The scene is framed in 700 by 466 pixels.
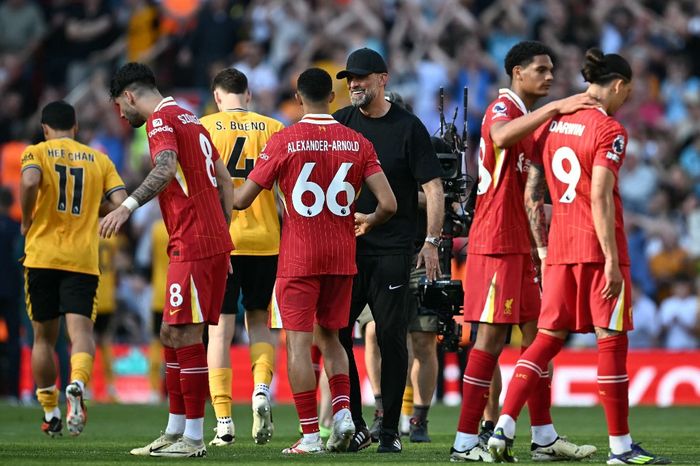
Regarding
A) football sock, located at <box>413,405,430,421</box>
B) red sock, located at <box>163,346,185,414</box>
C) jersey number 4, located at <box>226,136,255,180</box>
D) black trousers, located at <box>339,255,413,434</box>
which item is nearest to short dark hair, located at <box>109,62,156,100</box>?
jersey number 4, located at <box>226,136,255,180</box>

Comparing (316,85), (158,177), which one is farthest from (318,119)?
(158,177)

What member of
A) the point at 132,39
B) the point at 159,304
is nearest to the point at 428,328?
the point at 159,304

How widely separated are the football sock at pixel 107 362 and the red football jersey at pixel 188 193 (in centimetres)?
932

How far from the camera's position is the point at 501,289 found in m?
A: 9.45

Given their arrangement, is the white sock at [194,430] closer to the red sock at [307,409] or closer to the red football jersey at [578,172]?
the red sock at [307,409]

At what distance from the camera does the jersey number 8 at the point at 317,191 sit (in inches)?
387

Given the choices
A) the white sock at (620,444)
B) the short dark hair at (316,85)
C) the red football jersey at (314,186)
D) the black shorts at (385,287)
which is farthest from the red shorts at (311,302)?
the white sock at (620,444)

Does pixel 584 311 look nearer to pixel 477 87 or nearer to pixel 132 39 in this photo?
pixel 477 87

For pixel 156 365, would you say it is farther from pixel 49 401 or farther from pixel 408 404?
pixel 408 404

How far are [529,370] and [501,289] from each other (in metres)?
0.61

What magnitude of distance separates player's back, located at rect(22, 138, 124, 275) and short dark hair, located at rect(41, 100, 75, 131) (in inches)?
5.2

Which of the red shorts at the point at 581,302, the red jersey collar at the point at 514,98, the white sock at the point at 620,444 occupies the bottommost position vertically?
the white sock at the point at 620,444

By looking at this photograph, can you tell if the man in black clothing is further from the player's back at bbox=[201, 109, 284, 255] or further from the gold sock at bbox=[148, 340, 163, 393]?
the gold sock at bbox=[148, 340, 163, 393]

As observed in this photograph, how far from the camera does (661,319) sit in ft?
67.0
